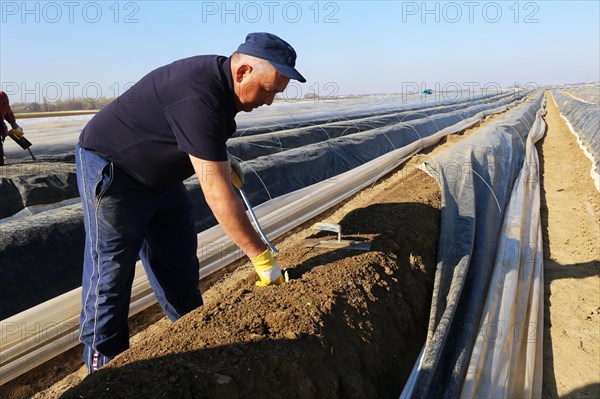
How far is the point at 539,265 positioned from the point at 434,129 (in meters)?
10.5

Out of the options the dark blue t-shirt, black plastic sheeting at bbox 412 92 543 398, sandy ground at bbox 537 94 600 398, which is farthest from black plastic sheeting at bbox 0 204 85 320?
sandy ground at bbox 537 94 600 398

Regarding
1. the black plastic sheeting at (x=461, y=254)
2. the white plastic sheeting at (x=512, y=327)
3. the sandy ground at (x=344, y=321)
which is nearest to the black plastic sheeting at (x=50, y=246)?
the sandy ground at (x=344, y=321)

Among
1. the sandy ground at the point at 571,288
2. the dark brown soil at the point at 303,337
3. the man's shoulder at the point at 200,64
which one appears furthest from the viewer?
the sandy ground at the point at 571,288

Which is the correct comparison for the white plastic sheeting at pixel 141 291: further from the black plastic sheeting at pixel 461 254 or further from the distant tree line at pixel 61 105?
the distant tree line at pixel 61 105

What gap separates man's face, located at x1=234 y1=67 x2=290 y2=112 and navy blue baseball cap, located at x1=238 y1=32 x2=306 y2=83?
1.6 inches

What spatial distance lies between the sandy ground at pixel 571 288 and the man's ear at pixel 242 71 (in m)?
2.56

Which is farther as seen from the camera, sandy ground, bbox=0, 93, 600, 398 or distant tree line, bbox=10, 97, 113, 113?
distant tree line, bbox=10, 97, 113, 113

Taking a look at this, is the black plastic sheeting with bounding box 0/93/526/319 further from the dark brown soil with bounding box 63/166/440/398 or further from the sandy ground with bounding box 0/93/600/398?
the dark brown soil with bounding box 63/166/440/398

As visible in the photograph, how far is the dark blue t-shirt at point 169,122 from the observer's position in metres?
1.75

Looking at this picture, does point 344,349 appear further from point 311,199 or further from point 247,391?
point 311,199

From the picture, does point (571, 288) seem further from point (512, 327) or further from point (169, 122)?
point (169, 122)

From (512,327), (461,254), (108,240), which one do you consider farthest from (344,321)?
(461,254)

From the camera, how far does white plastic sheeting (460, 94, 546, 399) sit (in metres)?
2.32

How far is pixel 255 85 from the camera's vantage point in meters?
1.87
